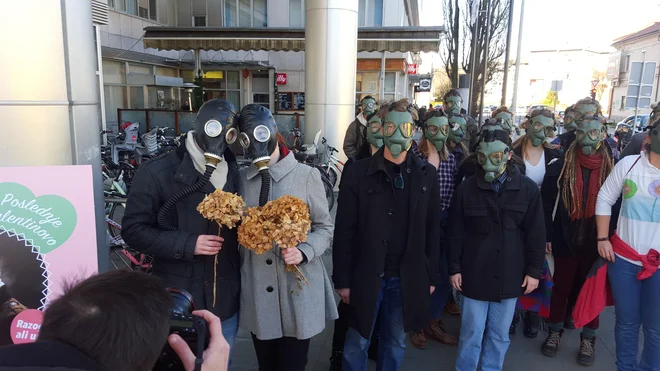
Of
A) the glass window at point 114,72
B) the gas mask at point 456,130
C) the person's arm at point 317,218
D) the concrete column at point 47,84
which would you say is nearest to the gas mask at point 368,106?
the gas mask at point 456,130

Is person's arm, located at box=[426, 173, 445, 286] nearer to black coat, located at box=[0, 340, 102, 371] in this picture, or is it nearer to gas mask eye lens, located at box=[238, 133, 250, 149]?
gas mask eye lens, located at box=[238, 133, 250, 149]

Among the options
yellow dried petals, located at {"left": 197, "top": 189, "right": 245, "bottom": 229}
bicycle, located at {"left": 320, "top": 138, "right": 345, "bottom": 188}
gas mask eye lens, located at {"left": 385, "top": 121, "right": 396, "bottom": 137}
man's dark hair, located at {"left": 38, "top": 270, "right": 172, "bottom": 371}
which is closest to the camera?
man's dark hair, located at {"left": 38, "top": 270, "right": 172, "bottom": 371}

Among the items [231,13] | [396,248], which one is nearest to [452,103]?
[396,248]

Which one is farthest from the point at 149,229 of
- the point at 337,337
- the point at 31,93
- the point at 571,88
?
the point at 571,88

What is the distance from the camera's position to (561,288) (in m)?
3.72

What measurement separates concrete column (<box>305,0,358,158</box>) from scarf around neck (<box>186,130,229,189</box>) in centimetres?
745

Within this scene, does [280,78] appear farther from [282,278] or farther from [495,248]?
[282,278]

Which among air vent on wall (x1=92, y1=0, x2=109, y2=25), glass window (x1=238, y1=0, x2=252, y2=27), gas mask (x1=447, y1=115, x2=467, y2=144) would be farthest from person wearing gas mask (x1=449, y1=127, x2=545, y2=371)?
glass window (x1=238, y1=0, x2=252, y2=27)

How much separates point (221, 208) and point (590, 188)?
9.72ft

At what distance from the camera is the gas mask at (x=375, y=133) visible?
4.03 metres

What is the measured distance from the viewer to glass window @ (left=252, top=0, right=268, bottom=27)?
20750 millimetres

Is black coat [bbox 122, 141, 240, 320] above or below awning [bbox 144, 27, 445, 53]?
below

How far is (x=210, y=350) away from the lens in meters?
1.33

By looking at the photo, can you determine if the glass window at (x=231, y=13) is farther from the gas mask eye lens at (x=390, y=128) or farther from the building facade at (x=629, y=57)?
the building facade at (x=629, y=57)
